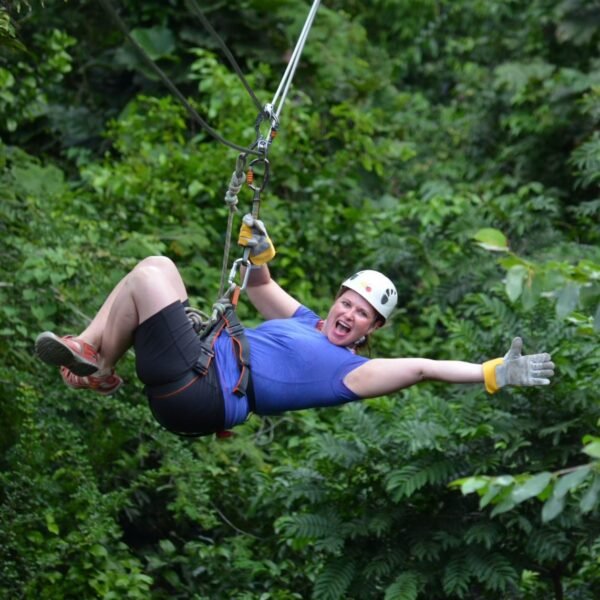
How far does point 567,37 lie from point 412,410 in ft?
16.1

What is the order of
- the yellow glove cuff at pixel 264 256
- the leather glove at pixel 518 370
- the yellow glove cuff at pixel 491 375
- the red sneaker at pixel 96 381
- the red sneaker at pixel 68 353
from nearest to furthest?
the leather glove at pixel 518 370 < the yellow glove cuff at pixel 491 375 < the red sneaker at pixel 68 353 < the red sneaker at pixel 96 381 < the yellow glove cuff at pixel 264 256

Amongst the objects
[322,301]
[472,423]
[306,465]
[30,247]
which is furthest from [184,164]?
[472,423]

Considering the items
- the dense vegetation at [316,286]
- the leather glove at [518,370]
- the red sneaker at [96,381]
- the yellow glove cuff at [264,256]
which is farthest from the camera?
the dense vegetation at [316,286]

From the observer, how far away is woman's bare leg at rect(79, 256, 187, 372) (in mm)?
5133

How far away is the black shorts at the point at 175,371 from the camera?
5121 mm

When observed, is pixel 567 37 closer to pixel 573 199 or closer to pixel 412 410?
pixel 573 199

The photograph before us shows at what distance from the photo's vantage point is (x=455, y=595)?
6914mm

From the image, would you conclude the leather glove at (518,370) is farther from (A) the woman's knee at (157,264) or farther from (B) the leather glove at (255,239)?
(A) the woman's knee at (157,264)

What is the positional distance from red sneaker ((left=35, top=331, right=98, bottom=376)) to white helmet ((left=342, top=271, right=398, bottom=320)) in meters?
1.14

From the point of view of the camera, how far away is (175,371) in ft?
16.8

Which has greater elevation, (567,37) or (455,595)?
(567,37)

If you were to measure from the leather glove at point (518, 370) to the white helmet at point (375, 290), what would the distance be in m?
0.68

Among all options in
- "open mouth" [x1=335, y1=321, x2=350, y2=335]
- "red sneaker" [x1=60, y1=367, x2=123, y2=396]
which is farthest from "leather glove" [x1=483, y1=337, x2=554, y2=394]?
"red sneaker" [x1=60, y1=367, x2=123, y2=396]

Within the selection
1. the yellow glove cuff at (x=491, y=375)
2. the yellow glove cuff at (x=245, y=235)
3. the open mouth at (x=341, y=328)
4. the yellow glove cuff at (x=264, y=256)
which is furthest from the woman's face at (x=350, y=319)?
the yellow glove cuff at (x=491, y=375)
